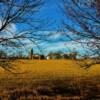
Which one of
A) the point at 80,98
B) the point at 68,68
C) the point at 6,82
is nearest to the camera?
the point at 80,98

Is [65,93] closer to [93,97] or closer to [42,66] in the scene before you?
[93,97]

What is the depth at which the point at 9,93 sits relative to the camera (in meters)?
19.8

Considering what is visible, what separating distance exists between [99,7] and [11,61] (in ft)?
15.8

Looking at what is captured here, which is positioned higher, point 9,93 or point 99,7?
point 99,7

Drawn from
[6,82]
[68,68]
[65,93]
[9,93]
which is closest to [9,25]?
[9,93]

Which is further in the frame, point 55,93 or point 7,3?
point 55,93

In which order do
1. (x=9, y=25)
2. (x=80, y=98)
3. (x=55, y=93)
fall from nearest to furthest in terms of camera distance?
(x=80, y=98), (x=9, y=25), (x=55, y=93)

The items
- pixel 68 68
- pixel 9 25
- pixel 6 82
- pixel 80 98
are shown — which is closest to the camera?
pixel 80 98

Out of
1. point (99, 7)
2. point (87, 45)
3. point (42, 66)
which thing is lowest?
point (42, 66)

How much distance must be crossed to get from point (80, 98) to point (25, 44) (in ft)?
11.0

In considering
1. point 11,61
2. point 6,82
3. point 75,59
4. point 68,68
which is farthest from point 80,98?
point 68,68

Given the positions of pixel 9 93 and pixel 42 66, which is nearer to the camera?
pixel 9 93

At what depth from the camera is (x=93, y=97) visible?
1998 centimetres

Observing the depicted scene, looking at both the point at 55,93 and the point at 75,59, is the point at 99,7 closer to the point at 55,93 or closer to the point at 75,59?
the point at 75,59
